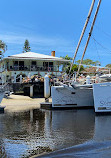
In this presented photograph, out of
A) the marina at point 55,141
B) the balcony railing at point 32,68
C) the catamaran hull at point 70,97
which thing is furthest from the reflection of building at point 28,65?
the marina at point 55,141

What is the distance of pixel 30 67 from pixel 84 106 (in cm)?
2016

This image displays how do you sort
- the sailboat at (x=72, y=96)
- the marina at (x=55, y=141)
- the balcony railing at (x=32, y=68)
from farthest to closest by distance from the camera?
the balcony railing at (x=32, y=68)
the sailboat at (x=72, y=96)
the marina at (x=55, y=141)

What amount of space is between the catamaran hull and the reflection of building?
18267 mm

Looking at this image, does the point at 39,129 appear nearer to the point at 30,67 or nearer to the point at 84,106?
the point at 84,106

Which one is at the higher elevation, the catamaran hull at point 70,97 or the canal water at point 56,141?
the catamaran hull at point 70,97

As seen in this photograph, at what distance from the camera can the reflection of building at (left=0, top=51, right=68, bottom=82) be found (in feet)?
142

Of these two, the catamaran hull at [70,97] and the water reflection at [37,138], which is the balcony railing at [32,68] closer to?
the catamaran hull at [70,97]

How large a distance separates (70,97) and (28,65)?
21.8 m

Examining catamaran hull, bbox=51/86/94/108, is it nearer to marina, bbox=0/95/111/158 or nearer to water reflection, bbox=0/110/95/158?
marina, bbox=0/95/111/158

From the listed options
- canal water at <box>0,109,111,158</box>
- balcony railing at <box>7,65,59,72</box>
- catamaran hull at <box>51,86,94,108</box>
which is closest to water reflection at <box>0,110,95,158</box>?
canal water at <box>0,109,111,158</box>

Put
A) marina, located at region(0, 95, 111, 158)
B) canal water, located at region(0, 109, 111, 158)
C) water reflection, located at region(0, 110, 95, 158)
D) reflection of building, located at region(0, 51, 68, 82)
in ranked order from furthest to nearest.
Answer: reflection of building, located at region(0, 51, 68, 82) < water reflection, located at region(0, 110, 95, 158) < marina, located at region(0, 95, 111, 158) < canal water, located at region(0, 109, 111, 158)

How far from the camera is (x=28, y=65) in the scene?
45.1 m

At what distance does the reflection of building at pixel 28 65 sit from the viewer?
4319 cm

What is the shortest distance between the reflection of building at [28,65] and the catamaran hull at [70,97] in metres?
18.3
